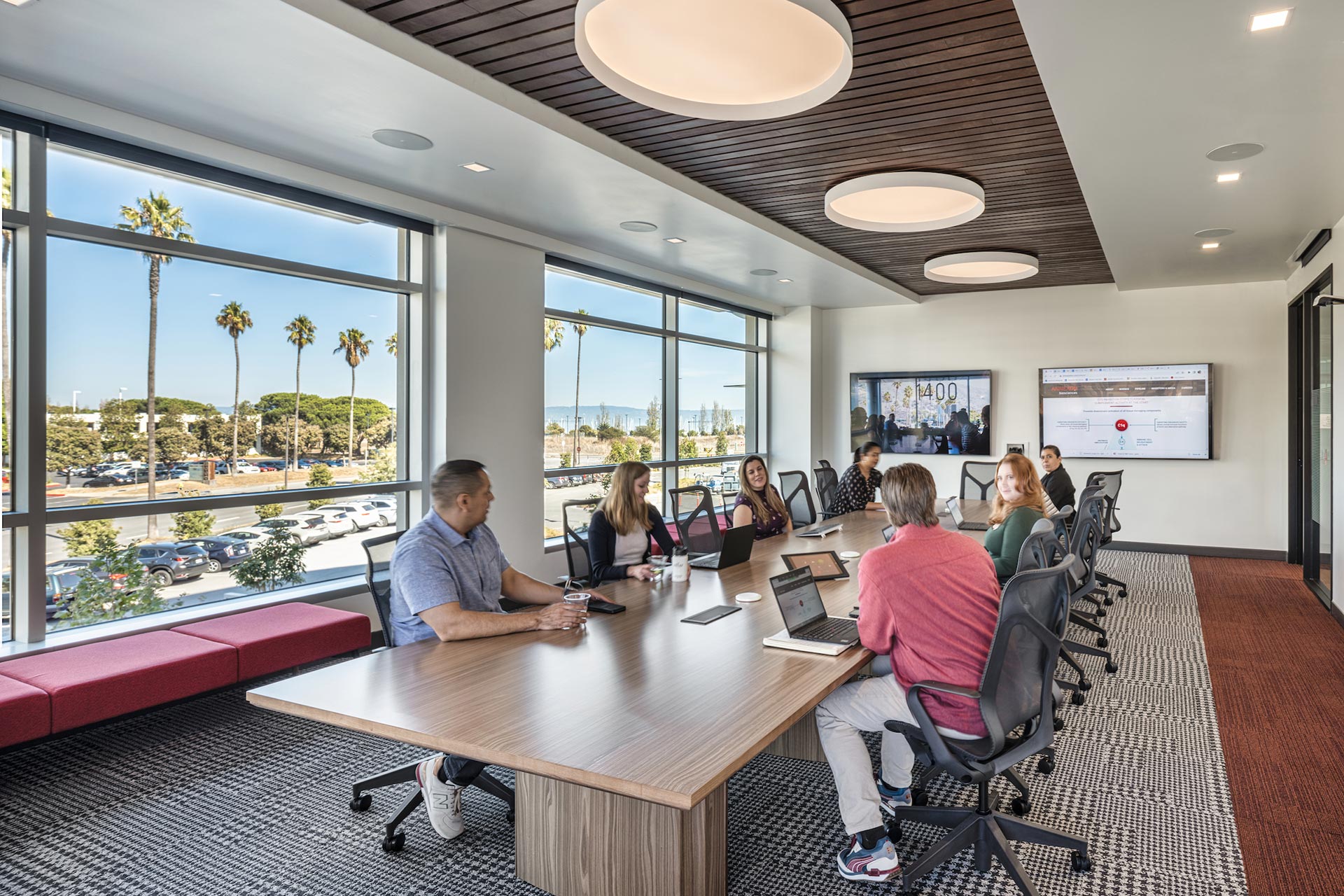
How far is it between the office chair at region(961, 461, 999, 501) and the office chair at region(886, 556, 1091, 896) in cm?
587

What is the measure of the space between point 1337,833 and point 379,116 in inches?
195

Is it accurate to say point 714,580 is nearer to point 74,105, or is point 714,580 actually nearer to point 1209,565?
point 74,105

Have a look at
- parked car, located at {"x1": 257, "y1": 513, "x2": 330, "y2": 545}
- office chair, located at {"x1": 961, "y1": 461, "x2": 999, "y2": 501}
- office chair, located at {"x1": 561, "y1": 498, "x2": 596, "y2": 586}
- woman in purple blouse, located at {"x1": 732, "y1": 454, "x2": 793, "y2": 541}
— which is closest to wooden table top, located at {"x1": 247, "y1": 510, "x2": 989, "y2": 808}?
office chair, located at {"x1": 561, "y1": 498, "x2": 596, "y2": 586}

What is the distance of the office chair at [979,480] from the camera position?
8289 millimetres

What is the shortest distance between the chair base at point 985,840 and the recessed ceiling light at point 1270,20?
9.19ft

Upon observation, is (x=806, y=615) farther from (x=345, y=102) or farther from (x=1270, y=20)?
(x=345, y=102)

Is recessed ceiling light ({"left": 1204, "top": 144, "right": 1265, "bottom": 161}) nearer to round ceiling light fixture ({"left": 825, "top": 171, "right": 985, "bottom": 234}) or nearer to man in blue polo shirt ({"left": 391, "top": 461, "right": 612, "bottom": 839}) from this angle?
round ceiling light fixture ({"left": 825, "top": 171, "right": 985, "bottom": 234})

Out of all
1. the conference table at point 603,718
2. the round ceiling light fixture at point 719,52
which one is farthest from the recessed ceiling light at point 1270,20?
the conference table at point 603,718

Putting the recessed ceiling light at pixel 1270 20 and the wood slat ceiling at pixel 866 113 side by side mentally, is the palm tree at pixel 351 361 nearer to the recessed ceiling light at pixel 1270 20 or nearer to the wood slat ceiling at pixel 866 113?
the wood slat ceiling at pixel 866 113

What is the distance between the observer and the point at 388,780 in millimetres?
3131

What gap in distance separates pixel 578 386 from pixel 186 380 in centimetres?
342

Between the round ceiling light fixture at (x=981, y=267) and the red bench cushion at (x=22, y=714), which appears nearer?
the red bench cushion at (x=22, y=714)

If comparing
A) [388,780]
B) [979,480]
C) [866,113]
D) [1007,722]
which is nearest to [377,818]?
[388,780]

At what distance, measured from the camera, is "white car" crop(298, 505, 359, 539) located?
5391 millimetres
